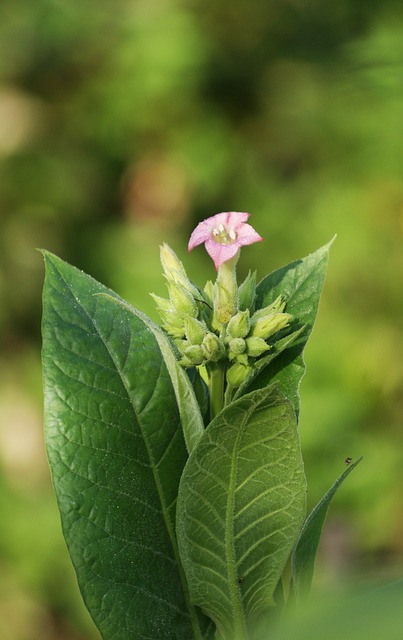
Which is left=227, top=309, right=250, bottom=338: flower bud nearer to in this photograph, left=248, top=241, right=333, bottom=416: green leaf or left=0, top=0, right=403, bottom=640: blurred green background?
left=248, top=241, right=333, bottom=416: green leaf

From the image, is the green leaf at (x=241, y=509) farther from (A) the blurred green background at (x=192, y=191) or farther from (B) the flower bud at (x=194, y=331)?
(A) the blurred green background at (x=192, y=191)

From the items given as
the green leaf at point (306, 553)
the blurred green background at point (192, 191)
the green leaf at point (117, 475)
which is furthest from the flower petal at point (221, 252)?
the blurred green background at point (192, 191)

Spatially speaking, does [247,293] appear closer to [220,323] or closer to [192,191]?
[220,323]

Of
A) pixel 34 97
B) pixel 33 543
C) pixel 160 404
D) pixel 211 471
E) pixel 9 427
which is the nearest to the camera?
pixel 211 471

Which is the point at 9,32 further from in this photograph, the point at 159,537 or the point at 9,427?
the point at 159,537

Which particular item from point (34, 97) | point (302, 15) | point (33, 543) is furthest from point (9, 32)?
point (33, 543)

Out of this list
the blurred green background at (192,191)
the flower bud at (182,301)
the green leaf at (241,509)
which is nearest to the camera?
the green leaf at (241,509)
